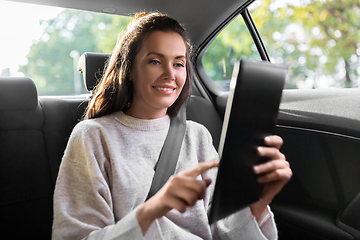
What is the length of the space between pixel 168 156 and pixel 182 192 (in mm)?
476

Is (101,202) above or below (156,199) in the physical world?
below

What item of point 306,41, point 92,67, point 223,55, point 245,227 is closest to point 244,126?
point 245,227

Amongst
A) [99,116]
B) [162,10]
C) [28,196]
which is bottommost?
[28,196]

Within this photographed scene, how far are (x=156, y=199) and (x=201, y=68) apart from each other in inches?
65.8

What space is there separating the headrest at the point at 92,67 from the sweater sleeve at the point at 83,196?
59cm

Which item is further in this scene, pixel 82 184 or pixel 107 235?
pixel 82 184

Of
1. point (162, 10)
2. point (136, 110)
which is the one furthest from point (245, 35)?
point (136, 110)

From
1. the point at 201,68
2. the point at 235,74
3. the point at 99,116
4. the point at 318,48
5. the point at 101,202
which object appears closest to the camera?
the point at 235,74

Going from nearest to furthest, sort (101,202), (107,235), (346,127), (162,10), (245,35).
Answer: (107,235), (101,202), (346,127), (162,10), (245,35)

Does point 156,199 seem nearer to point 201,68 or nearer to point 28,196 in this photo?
point 28,196

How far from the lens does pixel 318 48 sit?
3.09 metres

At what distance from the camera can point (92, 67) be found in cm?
150

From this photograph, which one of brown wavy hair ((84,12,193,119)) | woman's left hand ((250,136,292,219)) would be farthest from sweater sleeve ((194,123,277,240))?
brown wavy hair ((84,12,193,119))

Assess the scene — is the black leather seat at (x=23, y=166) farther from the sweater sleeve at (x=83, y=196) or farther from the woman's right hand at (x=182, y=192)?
the woman's right hand at (x=182, y=192)
